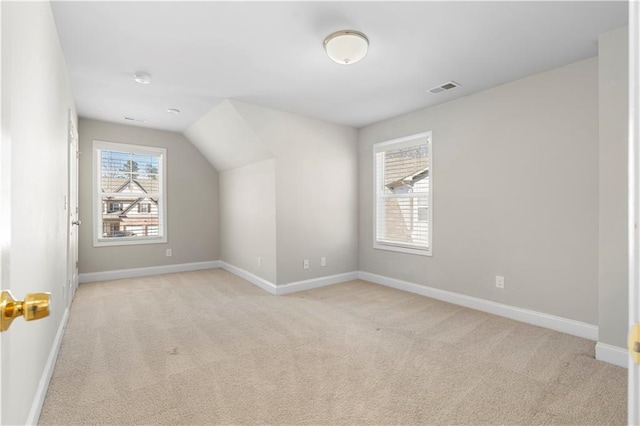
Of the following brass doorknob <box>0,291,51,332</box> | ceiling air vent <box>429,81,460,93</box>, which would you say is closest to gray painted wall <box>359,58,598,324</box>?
ceiling air vent <box>429,81,460,93</box>

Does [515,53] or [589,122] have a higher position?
[515,53]

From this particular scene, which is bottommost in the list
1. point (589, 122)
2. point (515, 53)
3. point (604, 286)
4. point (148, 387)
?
point (148, 387)

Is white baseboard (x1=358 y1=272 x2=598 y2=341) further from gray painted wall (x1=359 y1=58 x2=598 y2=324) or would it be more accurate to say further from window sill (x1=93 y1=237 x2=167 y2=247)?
window sill (x1=93 y1=237 x2=167 y2=247)

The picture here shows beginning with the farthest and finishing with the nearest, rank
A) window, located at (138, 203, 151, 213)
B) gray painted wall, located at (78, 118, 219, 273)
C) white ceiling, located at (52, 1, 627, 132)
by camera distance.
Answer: window, located at (138, 203, 151, 213) → gray painted wall, located at (78, 118, 219, 273) → white ceiling, located at (52, 1, 627, 132)

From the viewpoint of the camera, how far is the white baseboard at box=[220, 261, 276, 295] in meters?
4.06

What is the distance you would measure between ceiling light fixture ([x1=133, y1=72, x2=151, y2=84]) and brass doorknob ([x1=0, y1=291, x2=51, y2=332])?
303cm

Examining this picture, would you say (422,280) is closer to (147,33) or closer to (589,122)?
(589,122)

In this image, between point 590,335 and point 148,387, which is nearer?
point 148,387

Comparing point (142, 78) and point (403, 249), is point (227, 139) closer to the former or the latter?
point (142, 78)

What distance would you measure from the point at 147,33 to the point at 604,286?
12.6 feet

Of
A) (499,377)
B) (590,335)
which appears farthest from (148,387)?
(590,335)

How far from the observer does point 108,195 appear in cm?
479

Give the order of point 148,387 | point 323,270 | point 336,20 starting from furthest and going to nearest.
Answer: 1. point 323,270
2. point 336,20
3. point 148,387

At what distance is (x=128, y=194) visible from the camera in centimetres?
496
